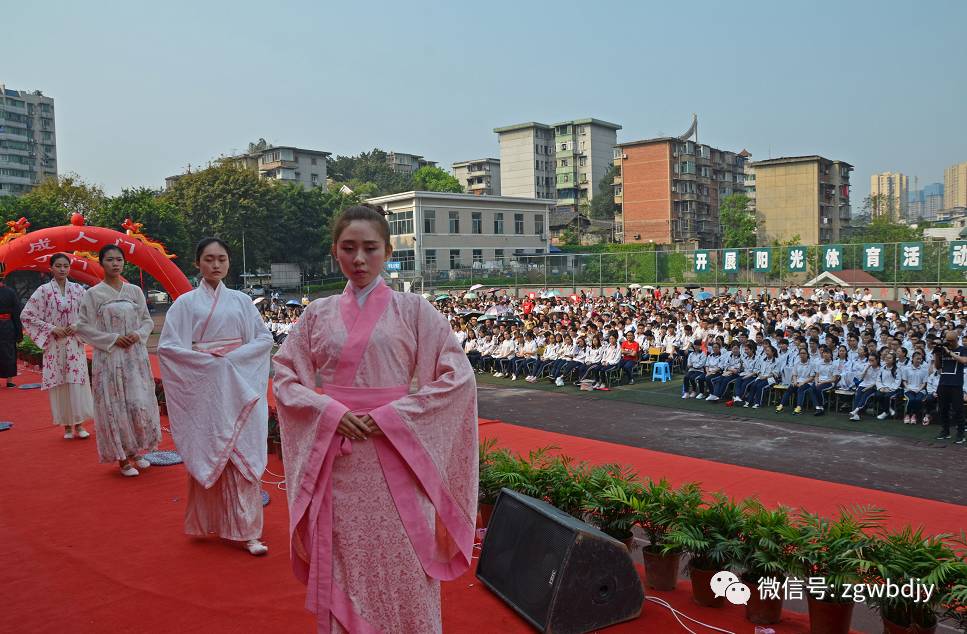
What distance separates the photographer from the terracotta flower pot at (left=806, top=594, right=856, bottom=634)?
2959 millimetres

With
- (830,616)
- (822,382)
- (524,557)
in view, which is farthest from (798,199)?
(524,557)

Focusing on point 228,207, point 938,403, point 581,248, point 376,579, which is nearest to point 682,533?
point 376,579

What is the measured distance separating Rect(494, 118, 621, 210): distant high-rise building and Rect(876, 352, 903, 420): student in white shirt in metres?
52.8

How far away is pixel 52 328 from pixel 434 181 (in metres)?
54.2

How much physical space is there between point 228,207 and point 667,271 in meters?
22.6

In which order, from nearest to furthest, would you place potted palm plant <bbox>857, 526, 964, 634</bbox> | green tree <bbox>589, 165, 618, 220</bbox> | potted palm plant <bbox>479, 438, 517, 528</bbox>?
potted palm plant <bbox>857, 526, 964, 634</bbox> < potted palm plant <bbox>479, 438, 517, 528</bbox> < green tree <bbox>589, 165, 618, 220</bbox>

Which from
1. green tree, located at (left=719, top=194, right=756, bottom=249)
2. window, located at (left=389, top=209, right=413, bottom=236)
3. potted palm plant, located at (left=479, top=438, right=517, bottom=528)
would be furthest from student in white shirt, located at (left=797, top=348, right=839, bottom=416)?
green tree, located at (left=719, top=194, right=756, bottom=249)

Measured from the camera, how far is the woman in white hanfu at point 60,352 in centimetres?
695

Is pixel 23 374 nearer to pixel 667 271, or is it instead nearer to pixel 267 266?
pixel 667 271

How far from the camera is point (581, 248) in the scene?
45.0 meters

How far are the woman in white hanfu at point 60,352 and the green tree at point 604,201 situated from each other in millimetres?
52553

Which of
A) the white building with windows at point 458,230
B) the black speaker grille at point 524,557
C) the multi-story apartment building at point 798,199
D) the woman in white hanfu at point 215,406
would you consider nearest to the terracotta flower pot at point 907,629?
the black speaker grille at point 524,557

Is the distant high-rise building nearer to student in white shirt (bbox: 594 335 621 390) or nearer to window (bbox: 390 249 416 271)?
window (bbox: 390 249 416 271)

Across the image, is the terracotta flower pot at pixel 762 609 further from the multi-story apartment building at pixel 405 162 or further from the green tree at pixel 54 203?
the multi-story apartment building at pixel 405 162
